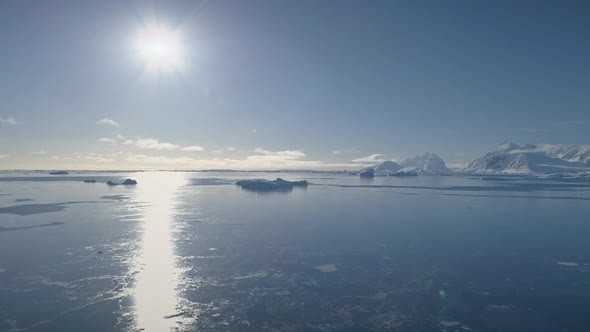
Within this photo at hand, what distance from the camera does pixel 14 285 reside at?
438 inches

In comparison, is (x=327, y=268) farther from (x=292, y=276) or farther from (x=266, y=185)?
(x=266, y=185)

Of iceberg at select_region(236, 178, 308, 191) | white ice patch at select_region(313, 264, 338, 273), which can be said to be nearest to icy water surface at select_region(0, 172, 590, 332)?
white ice patch at select_region(313, 264, 338, 273)

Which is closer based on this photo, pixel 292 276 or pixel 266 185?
pixel 292 276

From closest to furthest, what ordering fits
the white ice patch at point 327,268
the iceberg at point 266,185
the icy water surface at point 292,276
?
the icy water surface at point 292,276
the white ice patch at point 327,268
the iceberg at point 266,185

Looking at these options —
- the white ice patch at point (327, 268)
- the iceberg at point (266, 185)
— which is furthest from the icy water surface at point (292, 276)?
the iceberg at point (266, 185)

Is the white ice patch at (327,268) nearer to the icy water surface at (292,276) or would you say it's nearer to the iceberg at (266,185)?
→ the icy water surface at (292,276)

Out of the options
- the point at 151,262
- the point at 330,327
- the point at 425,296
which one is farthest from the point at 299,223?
the point at 330,327

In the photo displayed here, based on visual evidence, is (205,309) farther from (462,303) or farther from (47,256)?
(47,256)

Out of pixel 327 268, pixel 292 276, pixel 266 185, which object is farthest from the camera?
pixel 266 185

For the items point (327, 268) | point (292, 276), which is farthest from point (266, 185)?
point (292, 276)

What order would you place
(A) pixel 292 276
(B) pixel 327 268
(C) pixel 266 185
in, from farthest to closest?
(C) pixel 266 185 → (B) pixel 327 268 → (A) pixel 292 276

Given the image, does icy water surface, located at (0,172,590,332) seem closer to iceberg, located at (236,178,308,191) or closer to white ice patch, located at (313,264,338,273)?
white ice patch, located at (313,264,338,273)

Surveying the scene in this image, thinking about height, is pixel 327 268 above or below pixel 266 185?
below

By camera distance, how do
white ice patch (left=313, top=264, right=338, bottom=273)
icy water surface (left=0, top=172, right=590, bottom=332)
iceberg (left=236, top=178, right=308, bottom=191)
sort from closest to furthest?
icy water surface (left=0, top=172, right=590, bottom=332)
white ice patch (left=313, top=264, right=338, bottom=273)
iceberg (left=236, top=178, right=308, bottom=191)
